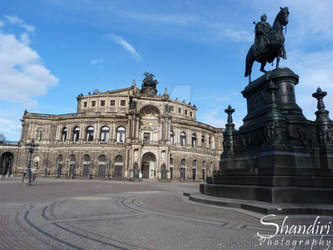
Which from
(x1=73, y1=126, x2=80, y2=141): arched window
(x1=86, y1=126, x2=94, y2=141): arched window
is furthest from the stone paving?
(x1=73, y1=126, x2=80, y2=141): arched window

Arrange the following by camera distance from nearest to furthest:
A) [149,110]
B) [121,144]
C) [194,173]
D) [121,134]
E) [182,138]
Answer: [121,144] < [121,134] < [149,110] < [194,173] < [182,138]

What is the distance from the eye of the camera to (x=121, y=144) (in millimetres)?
43250

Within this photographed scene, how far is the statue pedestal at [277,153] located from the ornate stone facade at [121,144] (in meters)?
30.6

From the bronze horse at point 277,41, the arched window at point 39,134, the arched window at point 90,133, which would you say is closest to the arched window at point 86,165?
the arched window at point 90,133

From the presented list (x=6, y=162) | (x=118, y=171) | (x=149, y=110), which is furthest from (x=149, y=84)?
(x=6, y=162)

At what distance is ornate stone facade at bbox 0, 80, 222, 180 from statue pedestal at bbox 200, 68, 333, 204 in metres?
→ 30.6

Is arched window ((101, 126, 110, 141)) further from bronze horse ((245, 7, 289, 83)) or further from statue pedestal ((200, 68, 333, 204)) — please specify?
bronze horse ((245, 7, 289, 83))

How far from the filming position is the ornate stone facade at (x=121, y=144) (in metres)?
41.3

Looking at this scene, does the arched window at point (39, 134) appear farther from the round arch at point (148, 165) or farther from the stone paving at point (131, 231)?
the stone paving at point (131, 231)

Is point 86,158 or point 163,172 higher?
point 86,158

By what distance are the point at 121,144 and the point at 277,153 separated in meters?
38.2

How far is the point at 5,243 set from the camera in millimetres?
3477

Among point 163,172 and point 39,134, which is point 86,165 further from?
point 163,172

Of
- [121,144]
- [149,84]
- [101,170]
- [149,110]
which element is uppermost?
[149,84]
